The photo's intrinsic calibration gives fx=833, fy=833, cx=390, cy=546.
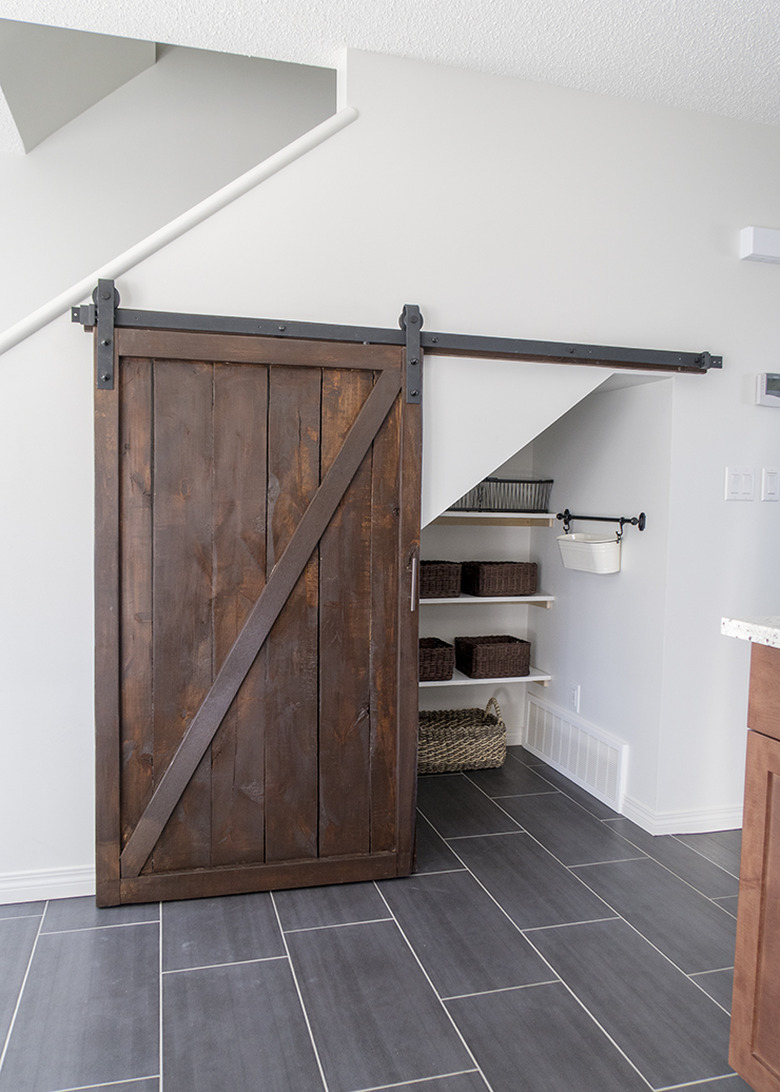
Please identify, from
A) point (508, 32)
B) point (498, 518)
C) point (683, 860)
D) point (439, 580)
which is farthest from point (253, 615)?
point (508, 32)

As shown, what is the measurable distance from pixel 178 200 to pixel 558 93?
6.02 feet

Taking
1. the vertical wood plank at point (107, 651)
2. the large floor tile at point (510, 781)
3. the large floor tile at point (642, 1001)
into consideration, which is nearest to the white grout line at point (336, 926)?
the large floor tile at point (642, 1001)

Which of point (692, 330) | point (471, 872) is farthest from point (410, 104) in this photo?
point (471, 872)

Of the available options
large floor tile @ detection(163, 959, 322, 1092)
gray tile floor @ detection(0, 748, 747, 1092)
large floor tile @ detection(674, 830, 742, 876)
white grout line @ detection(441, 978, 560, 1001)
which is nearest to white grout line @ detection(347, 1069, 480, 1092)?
gray tile floor @ detection(0, 748, 747, 1092)

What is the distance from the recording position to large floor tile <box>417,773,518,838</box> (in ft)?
10.6

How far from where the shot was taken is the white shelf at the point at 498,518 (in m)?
3.78

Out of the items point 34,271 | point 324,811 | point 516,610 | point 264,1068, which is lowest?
point 264,1068

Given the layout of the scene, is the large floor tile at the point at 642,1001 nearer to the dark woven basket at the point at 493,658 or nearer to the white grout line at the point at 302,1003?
the white grout line at the point at 302,1003

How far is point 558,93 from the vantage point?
291 cm

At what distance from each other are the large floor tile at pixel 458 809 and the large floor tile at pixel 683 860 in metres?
0.45

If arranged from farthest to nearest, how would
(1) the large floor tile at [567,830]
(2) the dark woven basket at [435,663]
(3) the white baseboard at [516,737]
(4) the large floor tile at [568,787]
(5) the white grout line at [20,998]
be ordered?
(3) the white baseboard at [516,737] < (2) the dark woven basket at [435,663] < (4) the large floor tile at [568,787] < (1) the large floor tile at [567,830] < (5) the white grout line at [20,998]

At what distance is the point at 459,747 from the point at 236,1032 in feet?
6.46

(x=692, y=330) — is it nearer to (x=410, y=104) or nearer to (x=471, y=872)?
(x=410, y=104)

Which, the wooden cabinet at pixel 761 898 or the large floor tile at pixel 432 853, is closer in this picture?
the wooden cabinet at pixel 761 898
